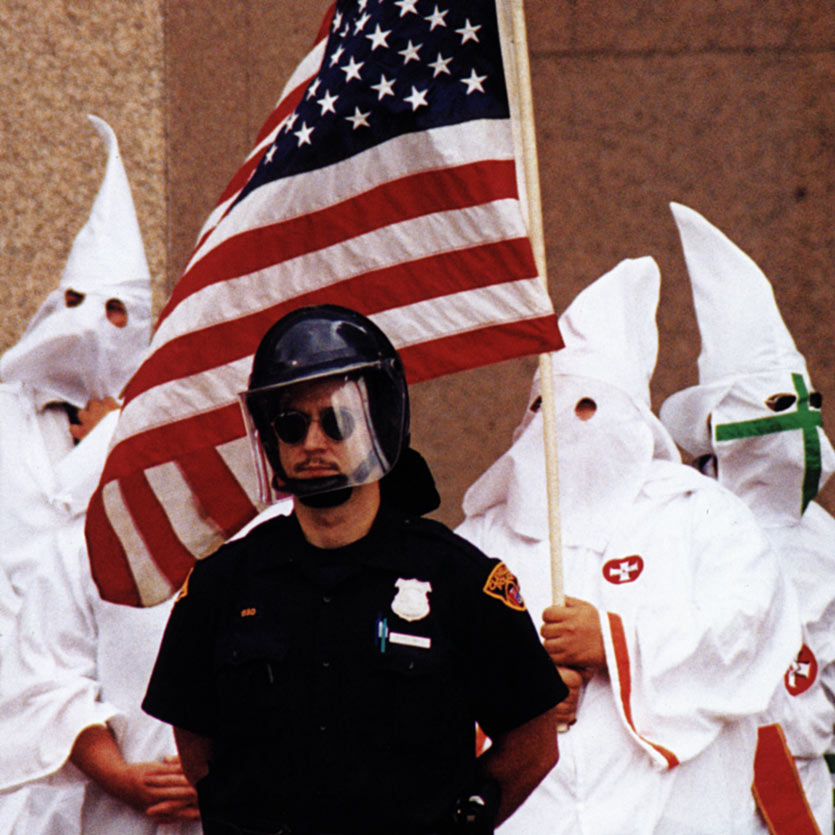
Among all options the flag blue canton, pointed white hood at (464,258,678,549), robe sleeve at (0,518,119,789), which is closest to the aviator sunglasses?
the flag blue canton

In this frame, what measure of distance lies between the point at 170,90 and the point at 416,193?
10.0 ft

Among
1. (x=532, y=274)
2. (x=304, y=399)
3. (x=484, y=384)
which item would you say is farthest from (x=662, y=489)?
(x=484, y=384)

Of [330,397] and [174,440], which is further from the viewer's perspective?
[174,440]

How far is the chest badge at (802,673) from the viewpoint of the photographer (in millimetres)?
4891

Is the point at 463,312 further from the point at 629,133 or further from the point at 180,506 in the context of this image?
the point at 629,133

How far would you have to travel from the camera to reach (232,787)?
254 centimetres

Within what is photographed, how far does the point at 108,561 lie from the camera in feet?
12.0

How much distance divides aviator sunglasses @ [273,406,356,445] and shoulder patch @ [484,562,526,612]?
355mm

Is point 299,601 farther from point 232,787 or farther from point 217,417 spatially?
point 217,417

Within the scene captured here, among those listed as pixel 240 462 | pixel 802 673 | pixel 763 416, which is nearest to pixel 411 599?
pixel 240 462

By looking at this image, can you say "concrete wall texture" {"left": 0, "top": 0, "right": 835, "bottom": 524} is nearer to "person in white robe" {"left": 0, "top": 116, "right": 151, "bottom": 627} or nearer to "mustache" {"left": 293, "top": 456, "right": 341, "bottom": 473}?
"person in white robe" {"left": 0, "top": 116, "right": 151, "bottom": 627}

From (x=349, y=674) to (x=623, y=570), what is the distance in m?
1.61

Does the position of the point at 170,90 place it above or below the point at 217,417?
above

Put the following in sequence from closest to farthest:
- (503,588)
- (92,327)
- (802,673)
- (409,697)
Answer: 1. (409,697)
2. (503,588)
3. (92,327)
4. (802,673)
